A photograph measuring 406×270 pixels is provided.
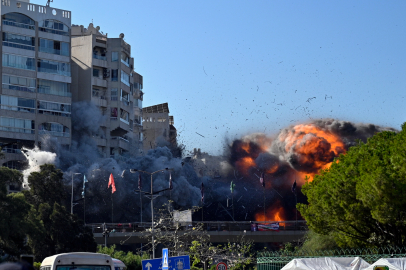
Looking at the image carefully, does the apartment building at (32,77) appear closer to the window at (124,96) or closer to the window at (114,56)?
the window at (114,56)

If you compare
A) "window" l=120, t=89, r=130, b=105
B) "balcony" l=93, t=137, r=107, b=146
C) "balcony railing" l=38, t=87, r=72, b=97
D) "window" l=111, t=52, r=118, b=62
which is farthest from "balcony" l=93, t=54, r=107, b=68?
"balcony" l=93, t=137, r=107, b=146

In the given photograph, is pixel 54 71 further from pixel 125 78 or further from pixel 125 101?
Answer: pixel 125 101

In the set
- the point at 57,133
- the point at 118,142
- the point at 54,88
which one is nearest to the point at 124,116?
the point at 118,142

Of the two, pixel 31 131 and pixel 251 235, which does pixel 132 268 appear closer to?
pixel 251 235

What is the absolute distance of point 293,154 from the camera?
120 metres

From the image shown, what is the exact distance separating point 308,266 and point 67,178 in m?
78.4

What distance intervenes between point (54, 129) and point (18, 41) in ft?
46.2

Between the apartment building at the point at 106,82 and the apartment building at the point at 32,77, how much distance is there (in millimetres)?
7073

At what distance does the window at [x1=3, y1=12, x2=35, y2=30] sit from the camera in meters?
96.4

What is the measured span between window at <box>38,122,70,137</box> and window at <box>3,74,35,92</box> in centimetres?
570

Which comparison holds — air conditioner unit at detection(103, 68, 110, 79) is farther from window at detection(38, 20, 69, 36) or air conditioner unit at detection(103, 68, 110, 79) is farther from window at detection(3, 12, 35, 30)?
window at detection(3, 12, 35, 30)

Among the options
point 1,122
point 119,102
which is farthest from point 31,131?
point 119,102

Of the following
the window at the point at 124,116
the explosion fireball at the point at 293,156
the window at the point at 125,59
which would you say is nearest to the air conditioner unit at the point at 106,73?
the window at the point at 125,59

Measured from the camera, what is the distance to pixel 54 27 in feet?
332
